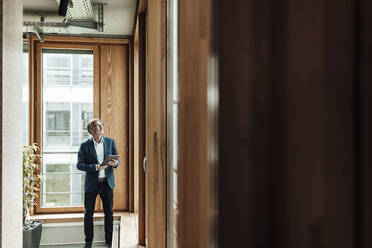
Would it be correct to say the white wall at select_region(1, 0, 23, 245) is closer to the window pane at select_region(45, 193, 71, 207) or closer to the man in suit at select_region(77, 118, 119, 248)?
the man in suit at select_region(77, 118, 119, 248)

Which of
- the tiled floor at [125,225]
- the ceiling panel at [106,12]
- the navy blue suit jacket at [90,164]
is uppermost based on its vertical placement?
the ceiling panel at [106,12]

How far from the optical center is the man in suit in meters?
3.66

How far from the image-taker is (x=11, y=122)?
1739mm

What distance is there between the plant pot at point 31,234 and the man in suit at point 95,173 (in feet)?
1.57

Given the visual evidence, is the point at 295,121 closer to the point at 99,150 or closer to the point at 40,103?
the point at 99,150

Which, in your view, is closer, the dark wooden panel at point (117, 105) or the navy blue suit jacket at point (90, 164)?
the navy blue suit jacket at point (90, 164)

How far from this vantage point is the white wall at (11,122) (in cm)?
163

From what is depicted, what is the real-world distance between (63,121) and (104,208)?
1.50 m

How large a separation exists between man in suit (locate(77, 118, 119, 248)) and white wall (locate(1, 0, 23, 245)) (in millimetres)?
1742

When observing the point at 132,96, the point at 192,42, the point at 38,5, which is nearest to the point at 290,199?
the point at 192,42

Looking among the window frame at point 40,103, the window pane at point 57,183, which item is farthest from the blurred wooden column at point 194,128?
the window pane at point 57,183

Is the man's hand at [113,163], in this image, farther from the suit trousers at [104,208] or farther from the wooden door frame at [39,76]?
the wooden door frame at [39,76]

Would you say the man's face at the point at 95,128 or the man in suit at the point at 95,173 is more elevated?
the man's face at the point at 95,128

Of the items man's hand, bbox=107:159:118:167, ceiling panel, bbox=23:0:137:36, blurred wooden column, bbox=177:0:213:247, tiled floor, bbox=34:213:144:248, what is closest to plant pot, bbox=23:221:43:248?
tiled floor, bbox=34:213:144:248
